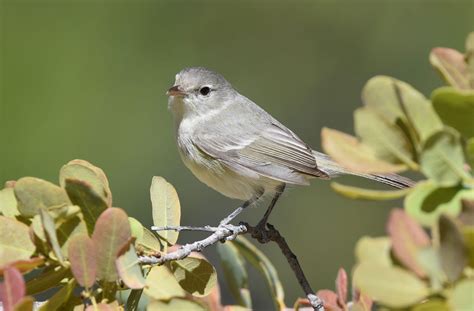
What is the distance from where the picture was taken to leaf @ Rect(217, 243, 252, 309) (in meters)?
1.14

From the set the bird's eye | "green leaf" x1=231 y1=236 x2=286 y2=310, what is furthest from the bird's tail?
"green leaf" x1=231 y1=236 x2=286 y2=310

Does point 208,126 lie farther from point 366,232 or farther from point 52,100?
point 366,232

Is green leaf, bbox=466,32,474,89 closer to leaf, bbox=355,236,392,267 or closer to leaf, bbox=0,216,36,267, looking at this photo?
leaf, bbox=355,236,392,267

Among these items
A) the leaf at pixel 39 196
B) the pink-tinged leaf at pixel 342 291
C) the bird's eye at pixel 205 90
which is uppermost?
the leaf at pixel 39 196

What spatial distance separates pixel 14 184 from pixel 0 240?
2.9 inches

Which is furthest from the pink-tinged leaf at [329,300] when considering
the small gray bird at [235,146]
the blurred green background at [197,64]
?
the blurred green background at [197,64]

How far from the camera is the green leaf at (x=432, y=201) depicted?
0.57 meters

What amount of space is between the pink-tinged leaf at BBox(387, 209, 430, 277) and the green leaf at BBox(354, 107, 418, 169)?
0.24 feet

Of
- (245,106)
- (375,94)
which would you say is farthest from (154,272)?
(245,106)

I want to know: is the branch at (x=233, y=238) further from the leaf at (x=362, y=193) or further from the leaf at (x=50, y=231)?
the leaf at (x=362, y=193)

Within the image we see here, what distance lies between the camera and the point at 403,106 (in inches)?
24.2

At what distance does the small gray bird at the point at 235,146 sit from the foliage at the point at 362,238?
55.2 inches

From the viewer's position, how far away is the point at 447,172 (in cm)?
58

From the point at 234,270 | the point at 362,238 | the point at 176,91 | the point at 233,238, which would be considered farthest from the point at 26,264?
the point at 176,91
